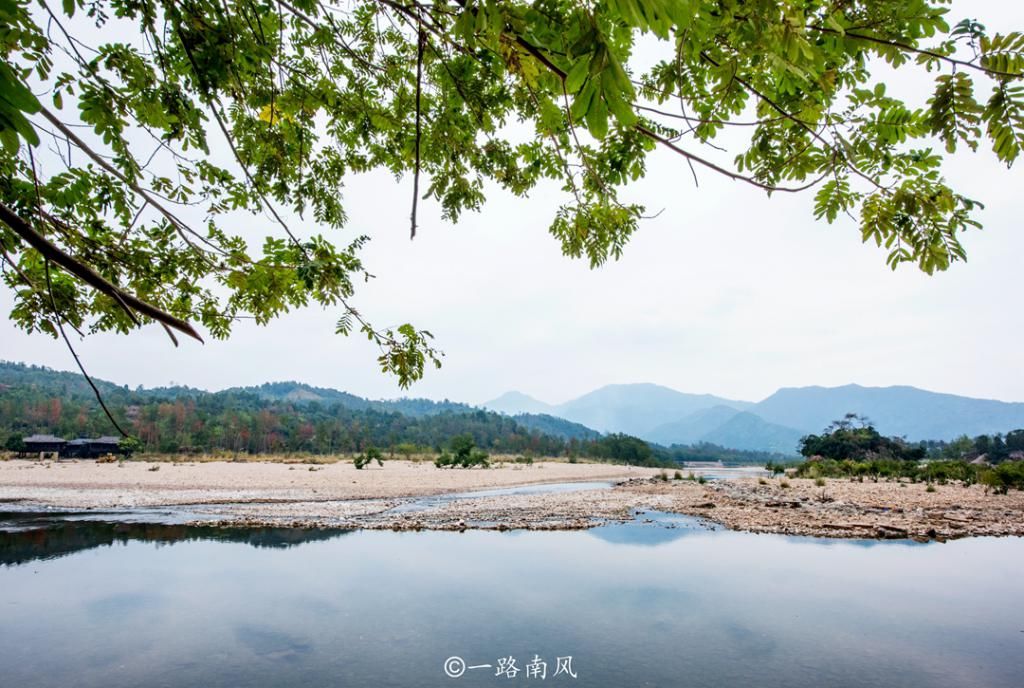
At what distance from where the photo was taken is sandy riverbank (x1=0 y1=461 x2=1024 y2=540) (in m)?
13.6

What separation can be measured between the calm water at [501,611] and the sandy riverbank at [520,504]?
2.13 metres

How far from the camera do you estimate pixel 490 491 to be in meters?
25.4

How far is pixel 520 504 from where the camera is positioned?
61.8 ft

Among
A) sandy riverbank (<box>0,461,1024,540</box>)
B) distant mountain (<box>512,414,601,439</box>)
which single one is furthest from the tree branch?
distant mountain (<box>512,414,601,439</box>)

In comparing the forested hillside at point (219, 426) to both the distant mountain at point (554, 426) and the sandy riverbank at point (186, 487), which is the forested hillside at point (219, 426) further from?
the distant mountain at point (554, 426)

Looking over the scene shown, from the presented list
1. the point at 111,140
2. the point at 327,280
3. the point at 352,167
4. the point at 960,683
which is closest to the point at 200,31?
the point at 111,140

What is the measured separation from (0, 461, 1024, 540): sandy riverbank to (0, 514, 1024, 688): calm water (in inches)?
83.9

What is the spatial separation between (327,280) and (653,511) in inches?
658

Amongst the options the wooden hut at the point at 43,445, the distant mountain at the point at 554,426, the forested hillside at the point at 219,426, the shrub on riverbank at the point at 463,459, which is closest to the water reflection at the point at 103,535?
the shrub on riverbank at the point at 463,459

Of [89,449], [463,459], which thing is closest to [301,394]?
[89,449]

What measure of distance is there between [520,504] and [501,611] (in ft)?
38.3

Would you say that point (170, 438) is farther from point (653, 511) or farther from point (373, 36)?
point (373, 36)

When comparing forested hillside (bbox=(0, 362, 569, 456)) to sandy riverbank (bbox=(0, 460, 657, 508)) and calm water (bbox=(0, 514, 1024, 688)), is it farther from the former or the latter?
calm water (bbox=(0, 514, 1024, 688))

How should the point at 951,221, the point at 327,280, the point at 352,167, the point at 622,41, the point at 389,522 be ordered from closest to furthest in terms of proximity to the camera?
1. the point at 622,41
2. the point at 951,221
3. the point at 327,280
4. the point at 352,167
5. the point at 389,522
